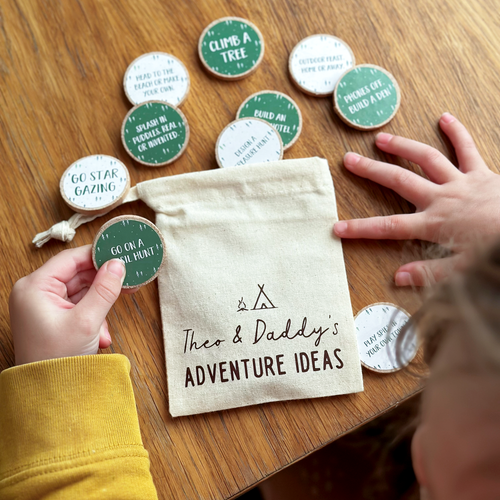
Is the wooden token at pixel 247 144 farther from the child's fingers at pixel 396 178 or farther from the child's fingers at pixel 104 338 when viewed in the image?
the child's fingers at pixel 104 338

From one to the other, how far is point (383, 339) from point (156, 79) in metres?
0.55

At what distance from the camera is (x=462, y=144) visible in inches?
28.9

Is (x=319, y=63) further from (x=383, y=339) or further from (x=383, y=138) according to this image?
(x=383, y=339)

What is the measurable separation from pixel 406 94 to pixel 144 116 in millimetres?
436

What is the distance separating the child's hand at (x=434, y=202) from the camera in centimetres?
68

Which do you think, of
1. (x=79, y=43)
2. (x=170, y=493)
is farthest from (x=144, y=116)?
(x=170, y=493)

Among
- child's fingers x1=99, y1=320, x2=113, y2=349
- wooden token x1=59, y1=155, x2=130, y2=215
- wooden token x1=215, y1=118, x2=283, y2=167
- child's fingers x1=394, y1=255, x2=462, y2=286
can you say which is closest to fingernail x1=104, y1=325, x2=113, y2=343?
child's fingers x1=99, y1=320, x2=113, y2=349

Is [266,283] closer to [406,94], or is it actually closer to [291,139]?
[291,139]

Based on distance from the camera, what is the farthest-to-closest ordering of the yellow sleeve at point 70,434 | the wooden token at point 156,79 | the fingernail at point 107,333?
the wooden token at point 156,79 < the fingernail at point 107,333 < the yellow sleeve at point 70,434

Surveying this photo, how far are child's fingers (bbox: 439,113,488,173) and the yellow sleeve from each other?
2.00 feet

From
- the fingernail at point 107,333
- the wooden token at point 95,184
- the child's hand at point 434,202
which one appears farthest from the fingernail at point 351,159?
the fingernail at point 107,333

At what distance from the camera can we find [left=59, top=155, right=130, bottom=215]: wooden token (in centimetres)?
70

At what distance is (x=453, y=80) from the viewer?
30.8 inches

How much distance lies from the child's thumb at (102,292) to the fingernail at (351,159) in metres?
0.38
